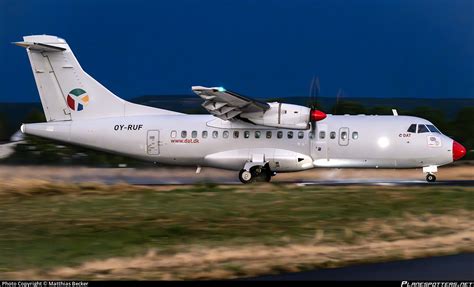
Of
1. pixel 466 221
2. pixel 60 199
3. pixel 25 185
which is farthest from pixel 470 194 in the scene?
pixel 25 185

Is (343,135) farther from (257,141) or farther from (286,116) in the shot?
(257,141)

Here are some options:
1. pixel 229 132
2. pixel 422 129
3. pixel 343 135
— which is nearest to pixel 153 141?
pixel 229 132

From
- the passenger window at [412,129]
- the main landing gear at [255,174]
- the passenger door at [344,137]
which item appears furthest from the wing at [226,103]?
the passenger window at [412,129]

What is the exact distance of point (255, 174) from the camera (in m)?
25.8

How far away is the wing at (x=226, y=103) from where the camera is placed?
23.7 meters

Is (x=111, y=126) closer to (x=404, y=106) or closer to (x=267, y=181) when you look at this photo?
(x=267, y=181)

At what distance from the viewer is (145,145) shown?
26.3 meters

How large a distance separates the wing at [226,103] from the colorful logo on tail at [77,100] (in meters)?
4.75

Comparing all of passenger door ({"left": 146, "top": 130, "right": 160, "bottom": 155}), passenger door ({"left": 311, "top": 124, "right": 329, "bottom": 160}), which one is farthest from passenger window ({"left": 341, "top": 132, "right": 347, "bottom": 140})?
passenger door ({"left": 146, "top": 130, "right": 160, "bottom": 155})

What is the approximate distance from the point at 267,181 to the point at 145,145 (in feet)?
14.8

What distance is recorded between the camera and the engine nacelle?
2481 cm

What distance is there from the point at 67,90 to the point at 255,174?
7.45 m

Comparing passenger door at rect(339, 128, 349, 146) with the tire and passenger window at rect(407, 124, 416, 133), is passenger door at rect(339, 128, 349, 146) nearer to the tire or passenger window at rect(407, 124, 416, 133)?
passenger window at rect(407, 124, 416, 133)

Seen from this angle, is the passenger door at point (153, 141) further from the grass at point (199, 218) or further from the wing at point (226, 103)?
the grass at point (199, 218)
